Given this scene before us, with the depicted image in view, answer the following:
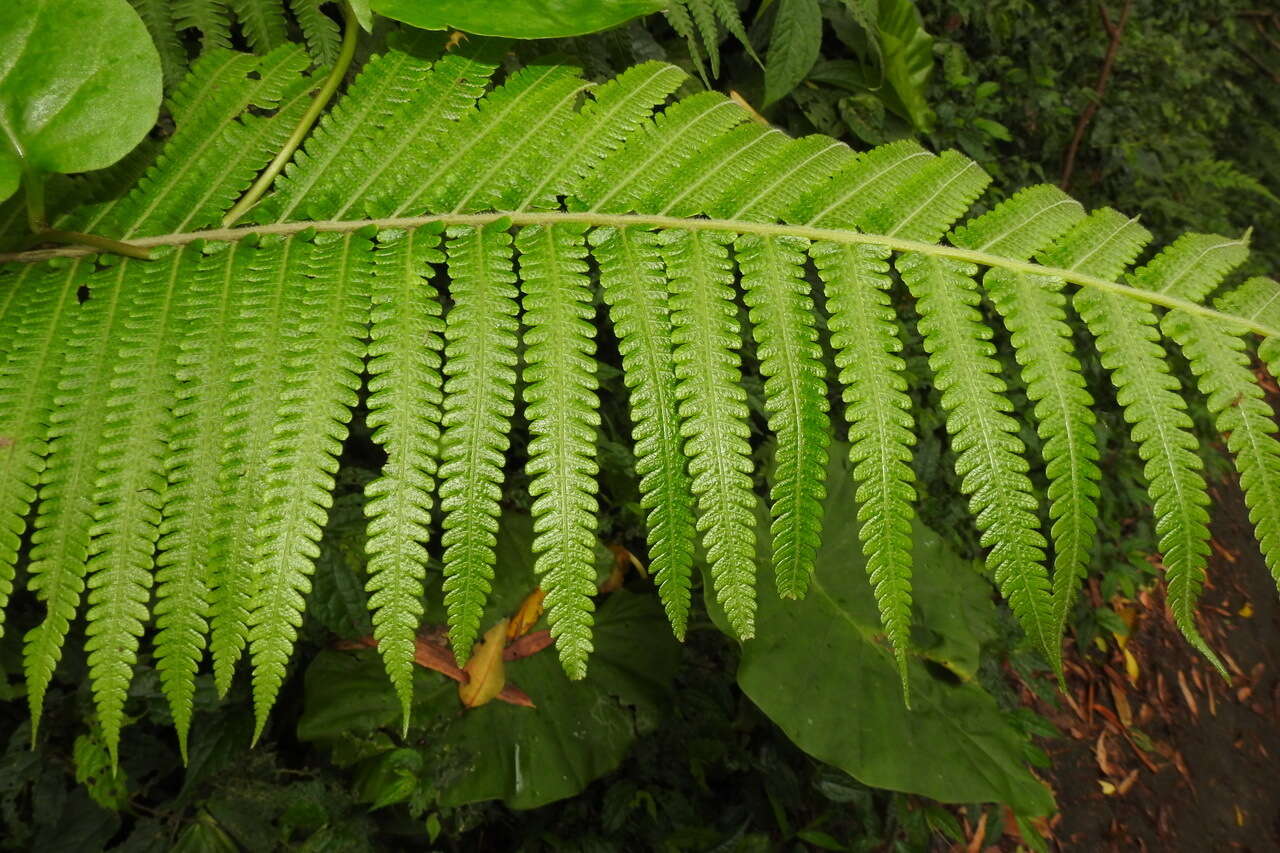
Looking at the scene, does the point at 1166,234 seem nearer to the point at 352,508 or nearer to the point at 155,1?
the point at 352,508

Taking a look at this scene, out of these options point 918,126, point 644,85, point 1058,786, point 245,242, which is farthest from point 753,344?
point 1058,786

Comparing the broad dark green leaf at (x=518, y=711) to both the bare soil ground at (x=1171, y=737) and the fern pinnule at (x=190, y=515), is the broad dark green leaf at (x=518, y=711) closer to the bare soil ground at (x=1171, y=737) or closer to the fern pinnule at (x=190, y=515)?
the fern pinnule at (x=190, y=515)

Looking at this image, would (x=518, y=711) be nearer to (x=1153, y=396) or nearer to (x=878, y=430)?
(x=878, y=430)

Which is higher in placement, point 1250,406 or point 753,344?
point 1250,406

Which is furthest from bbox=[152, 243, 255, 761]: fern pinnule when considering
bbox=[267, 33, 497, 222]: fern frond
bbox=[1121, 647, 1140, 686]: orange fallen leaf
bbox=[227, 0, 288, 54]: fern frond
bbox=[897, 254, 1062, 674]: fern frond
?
bbox=[1121, 647, 1140, 686]: orange fallen leaf

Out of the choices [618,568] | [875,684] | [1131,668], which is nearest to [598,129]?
[875,684]

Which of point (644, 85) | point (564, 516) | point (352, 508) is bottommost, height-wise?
point (352, 508)
